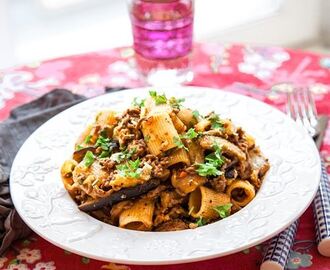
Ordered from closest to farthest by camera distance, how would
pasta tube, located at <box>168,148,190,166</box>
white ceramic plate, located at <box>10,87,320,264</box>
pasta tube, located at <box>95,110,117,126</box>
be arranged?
1. white ceramic plate, located at <box>10,87,320,264</box>
2. pasta tube, located at <box>168,148,190,166</box>
3. pasta tube, located at <box>95,110,117,126</box>

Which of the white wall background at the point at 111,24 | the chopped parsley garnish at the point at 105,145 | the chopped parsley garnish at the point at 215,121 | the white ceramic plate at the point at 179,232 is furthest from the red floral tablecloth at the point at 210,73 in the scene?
the white wall background at the point at 111,24

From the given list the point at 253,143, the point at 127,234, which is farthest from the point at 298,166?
the point at 127,234

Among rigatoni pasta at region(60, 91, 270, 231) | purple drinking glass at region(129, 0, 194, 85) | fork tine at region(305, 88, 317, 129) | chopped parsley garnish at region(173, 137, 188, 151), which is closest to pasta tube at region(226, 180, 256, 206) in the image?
rigatoni pasta at region(60, 91, 270, 231)

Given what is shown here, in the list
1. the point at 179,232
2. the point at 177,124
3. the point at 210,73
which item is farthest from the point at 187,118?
the point at 210,73

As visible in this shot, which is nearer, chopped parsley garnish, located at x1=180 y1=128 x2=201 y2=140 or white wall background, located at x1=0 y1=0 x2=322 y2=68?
chopped parsley garnish, located at x1=180 y1=128 x2=201 y2=140

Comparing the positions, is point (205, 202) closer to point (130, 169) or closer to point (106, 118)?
point (130, 169)

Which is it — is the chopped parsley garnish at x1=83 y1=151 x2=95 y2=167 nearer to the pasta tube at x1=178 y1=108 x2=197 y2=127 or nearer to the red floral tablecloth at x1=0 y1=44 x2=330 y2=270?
the pasta tube at x1=178 y1=108 x2=197 y2=127

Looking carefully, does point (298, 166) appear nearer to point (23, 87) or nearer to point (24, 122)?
point (24, 122)
